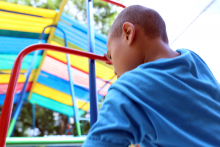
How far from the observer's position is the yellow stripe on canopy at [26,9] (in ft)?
7.68

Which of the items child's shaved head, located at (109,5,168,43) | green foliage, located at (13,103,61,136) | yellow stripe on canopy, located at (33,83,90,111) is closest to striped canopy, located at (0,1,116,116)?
yellow stripe on canopy, located at (33,83,90,111)

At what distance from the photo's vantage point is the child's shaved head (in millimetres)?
541

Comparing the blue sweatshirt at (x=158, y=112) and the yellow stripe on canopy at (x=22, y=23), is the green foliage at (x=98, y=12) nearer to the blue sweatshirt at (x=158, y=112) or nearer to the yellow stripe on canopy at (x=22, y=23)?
the yellow stripe on canopy at (x=22, y=23)

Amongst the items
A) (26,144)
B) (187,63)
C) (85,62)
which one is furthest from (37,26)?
(187,63)

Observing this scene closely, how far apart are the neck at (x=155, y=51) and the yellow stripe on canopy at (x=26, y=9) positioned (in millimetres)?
2313

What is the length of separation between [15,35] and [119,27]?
2622 millimetres

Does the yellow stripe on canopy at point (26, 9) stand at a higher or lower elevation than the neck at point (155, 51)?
lower

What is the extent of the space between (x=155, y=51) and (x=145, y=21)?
9 centimetres

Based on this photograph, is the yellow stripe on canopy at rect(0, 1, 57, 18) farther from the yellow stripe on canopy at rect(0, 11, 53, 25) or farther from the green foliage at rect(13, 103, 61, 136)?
the green foliage at rect(13, 103, 61, 136)

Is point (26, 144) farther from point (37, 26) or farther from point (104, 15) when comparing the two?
point (104, 15)

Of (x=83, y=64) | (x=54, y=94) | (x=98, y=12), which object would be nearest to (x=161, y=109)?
(x=83, y=64)

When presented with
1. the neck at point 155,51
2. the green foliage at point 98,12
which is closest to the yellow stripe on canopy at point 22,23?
the neck at point 155,51

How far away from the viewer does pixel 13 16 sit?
2.53m

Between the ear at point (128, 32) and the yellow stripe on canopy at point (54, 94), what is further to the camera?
the yellow stripe on canopy at point (54, 94)
